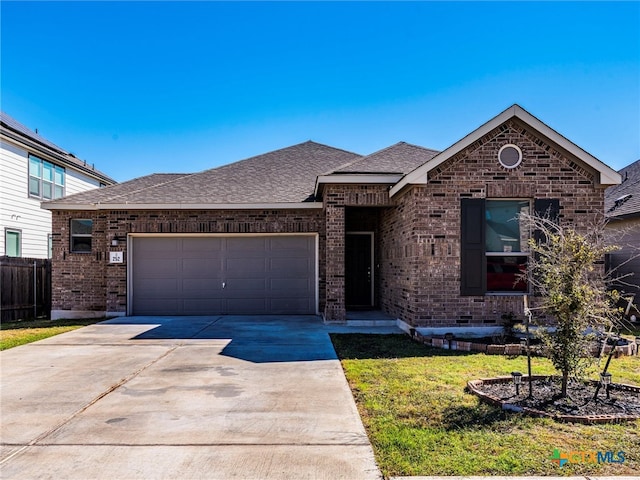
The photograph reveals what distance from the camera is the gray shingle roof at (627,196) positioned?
44.1 ft

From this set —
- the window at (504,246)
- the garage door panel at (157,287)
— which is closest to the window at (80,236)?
the garage door panel at (157,287)

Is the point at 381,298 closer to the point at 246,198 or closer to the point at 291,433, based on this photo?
the point at 246,198

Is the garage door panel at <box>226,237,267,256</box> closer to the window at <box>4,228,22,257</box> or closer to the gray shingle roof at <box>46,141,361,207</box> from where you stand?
the gray shingle roof at <box>46,141,361,207</box>

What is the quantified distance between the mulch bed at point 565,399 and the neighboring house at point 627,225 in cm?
773

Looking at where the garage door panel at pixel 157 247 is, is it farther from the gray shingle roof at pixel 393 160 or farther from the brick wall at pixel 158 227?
the gray shingle roof at pixel 393 160

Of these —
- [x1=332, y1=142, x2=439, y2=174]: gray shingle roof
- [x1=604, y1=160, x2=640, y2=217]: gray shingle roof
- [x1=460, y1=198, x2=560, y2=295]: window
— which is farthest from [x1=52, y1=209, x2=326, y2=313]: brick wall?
[x1=604, y1=160, x2=640, y2=217]: gray shingle roof

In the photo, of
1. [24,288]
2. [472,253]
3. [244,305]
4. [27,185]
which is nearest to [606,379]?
[472,253]

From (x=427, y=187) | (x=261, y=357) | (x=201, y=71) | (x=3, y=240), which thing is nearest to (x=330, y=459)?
(x=261, y=357)

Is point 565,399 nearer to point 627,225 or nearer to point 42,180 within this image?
point 627,225

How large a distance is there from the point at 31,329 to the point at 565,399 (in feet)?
37.4

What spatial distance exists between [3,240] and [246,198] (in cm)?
870

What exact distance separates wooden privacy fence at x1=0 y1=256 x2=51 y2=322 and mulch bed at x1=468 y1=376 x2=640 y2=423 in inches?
491

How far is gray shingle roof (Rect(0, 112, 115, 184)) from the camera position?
51.8 feet

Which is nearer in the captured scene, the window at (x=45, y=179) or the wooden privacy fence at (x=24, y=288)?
the wooden privacy fence at (x=24, y=288)
